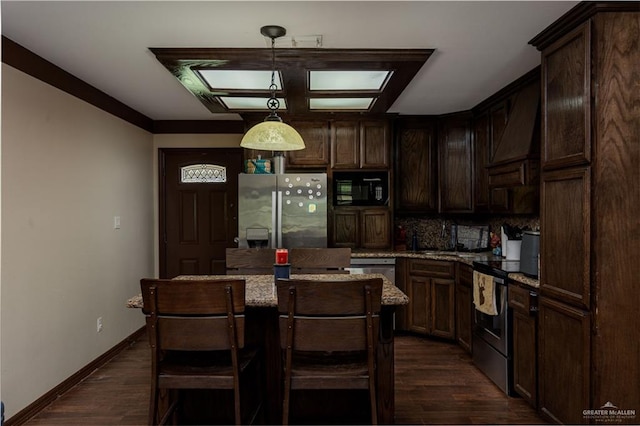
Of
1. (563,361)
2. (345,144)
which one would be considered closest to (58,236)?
(345,144)

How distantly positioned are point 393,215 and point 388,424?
2.67 m

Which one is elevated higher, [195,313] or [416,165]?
[416,165]

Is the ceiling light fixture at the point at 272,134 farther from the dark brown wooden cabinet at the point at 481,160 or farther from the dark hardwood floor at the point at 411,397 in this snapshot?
the dark brown wooden cabinet at the point at 481,160

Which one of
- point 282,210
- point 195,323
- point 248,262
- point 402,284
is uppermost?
point 282,210

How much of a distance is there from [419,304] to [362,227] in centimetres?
102

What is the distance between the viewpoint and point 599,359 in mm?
2127

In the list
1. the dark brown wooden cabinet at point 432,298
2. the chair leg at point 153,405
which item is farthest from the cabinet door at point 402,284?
the chair leg at point 153,405

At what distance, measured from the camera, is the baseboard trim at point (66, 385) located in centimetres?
265

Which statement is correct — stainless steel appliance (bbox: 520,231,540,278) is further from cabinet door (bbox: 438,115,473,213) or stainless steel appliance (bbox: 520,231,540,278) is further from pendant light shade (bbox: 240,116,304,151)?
pendant light shade (bbox: 240,116,304,151)

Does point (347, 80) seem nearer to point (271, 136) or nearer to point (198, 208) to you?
point (271, 136)

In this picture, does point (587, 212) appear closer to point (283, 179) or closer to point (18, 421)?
point (283, 179)

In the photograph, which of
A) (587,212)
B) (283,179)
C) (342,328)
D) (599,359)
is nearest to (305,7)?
(342,328)

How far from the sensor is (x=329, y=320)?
1878 millimetres

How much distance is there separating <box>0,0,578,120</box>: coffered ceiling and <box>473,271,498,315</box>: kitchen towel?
1618 mm
